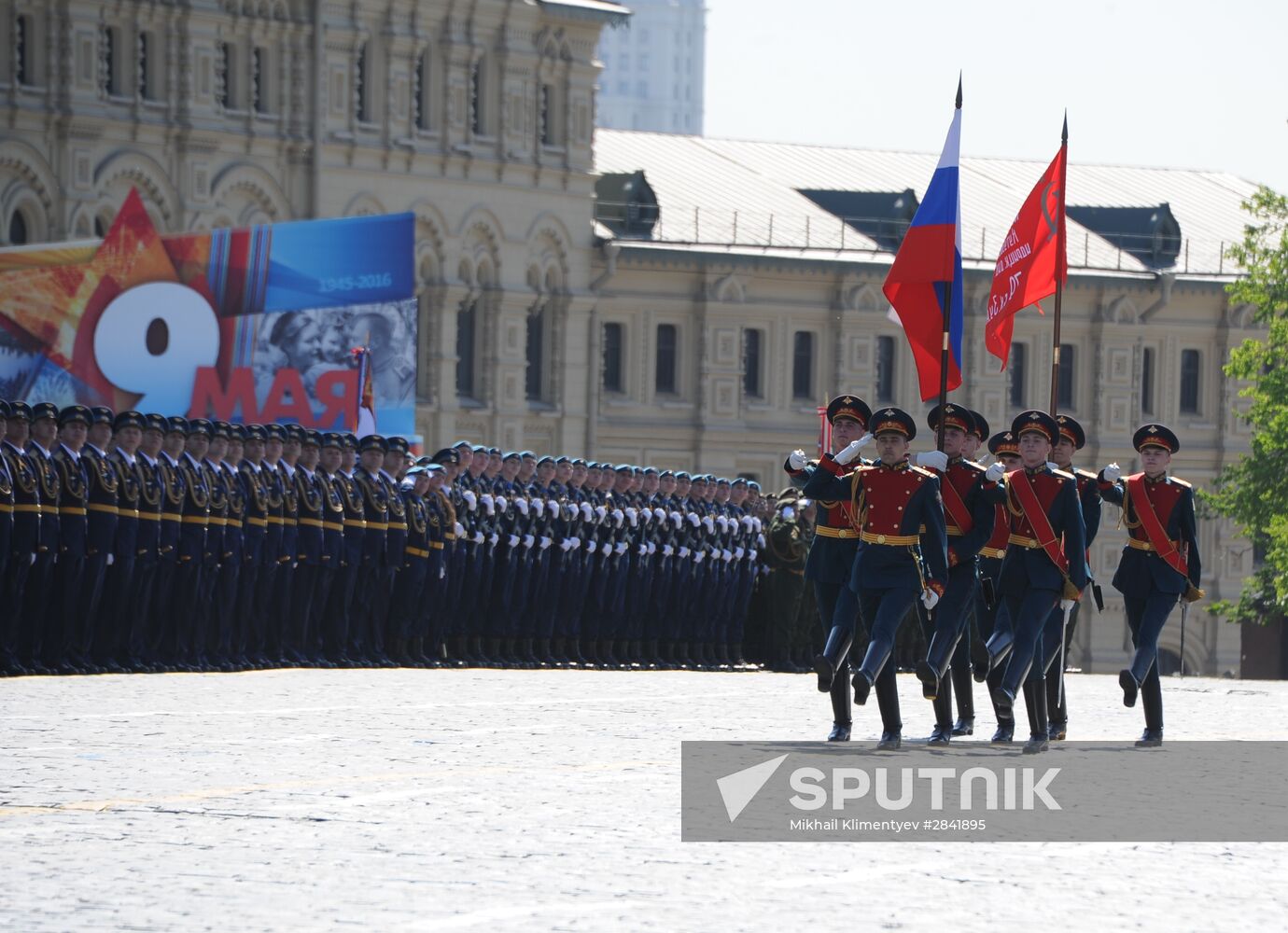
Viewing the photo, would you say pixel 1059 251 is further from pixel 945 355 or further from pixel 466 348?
pixel 466 348

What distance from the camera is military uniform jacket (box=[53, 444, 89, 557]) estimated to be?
1792cm

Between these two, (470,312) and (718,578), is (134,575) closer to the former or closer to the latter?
(718,578)

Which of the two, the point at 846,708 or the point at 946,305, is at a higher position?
the point at 946,305

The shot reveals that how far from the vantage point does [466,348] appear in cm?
4984

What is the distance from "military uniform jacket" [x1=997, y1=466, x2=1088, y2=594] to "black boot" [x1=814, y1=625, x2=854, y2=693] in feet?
3.44

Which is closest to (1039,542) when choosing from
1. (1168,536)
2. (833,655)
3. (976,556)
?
(976,556)

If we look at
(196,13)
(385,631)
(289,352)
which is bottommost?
(385,631)

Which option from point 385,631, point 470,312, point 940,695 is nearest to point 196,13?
point 470,312

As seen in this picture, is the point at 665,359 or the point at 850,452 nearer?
the point at 850,452

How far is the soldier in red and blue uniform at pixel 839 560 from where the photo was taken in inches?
543

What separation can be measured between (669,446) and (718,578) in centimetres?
2744

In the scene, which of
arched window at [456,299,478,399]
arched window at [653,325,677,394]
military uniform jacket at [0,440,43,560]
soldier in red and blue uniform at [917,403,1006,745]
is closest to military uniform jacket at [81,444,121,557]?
military uniform jacket at [0,440,43,560]

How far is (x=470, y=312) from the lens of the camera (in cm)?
4962

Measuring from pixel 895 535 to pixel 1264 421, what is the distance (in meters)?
34.0
